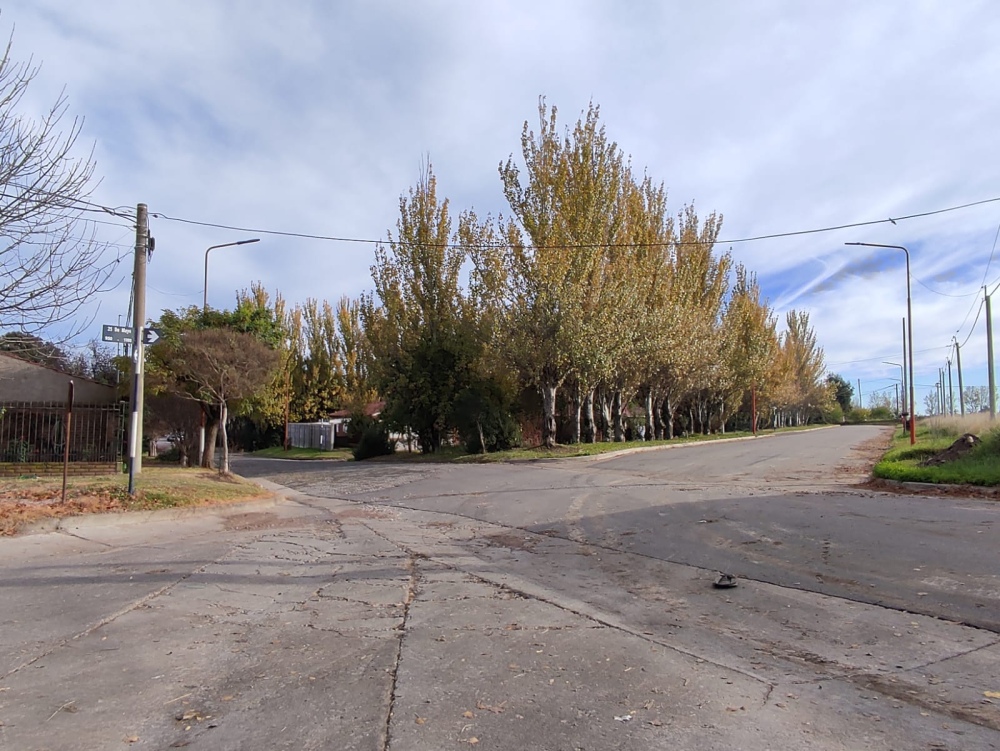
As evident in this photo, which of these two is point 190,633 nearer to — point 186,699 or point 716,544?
point 186,699

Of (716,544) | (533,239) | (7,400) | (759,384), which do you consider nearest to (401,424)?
(533,239)

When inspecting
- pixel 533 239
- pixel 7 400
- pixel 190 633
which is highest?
pixel 533 239

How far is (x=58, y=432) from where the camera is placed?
22031 mm

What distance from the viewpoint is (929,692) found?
4594mm

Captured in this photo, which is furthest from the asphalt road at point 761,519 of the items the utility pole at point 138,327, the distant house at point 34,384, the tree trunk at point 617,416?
the tree trunk at point 617,416

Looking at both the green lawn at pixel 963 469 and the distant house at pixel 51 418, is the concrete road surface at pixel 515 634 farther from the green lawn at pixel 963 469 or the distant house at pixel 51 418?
the distant house at pixel 51 418

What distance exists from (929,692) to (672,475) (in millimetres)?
15665

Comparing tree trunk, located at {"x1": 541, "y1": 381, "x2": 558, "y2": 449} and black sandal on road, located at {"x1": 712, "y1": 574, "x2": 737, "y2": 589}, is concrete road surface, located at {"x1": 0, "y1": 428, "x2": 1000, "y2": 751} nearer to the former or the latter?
black sandal on road, located at {"x1": 712, "y1": 574, "x2": 737, "y2": 589}

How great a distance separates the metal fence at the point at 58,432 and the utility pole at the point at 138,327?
6.73m

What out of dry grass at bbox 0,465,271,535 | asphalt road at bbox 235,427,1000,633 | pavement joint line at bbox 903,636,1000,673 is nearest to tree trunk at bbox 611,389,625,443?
asphalt road at bbox 235,427,1000,633

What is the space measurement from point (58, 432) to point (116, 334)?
416 inches

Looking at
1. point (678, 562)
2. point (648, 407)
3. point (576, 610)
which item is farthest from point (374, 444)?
point (576, 610)

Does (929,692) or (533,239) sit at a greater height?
(533,239)

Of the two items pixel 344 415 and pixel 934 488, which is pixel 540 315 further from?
pixel 344 415
